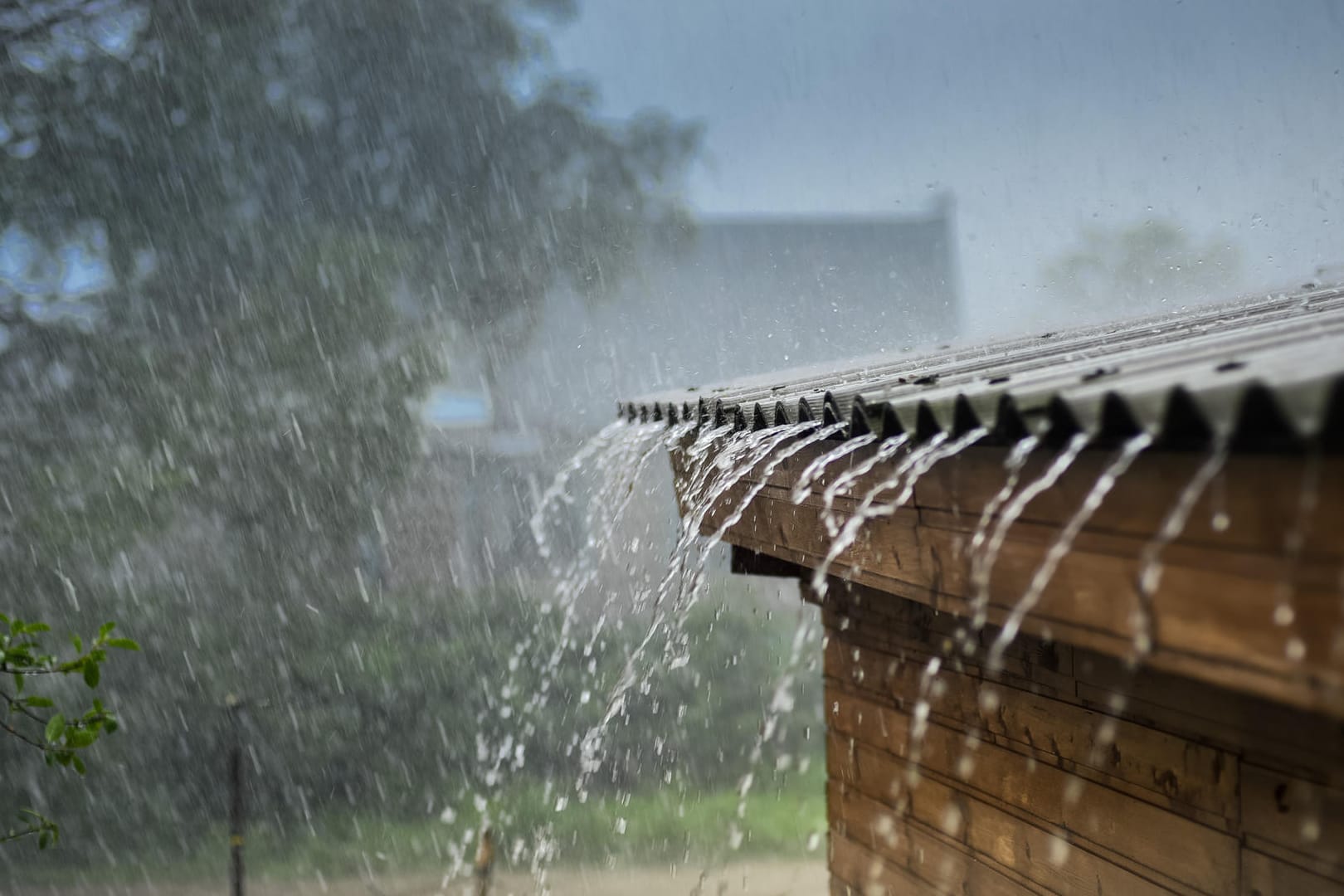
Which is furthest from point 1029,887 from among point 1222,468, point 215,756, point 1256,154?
point 1256,154

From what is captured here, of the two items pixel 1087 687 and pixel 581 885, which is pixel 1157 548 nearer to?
pixel 1087 687

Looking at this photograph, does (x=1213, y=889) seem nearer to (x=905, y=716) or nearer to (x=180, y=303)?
(x=905, y=716)

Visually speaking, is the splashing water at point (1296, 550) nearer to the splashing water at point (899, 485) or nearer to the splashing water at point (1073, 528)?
the splashing water at point (1073, 528)

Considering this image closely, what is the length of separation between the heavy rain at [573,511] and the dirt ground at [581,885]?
0.08 metres

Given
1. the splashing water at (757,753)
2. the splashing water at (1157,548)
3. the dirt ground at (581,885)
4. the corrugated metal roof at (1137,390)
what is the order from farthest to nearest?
the splashing water at (757,753) < the dirt ground at (581,885) < the splashing water at (1157,548) < the corrugated metal roof at (1137,390)

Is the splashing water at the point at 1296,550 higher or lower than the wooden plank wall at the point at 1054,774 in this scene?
higher

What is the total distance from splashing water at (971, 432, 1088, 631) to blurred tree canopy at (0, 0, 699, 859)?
1201 cm

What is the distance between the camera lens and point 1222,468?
39.1 inches

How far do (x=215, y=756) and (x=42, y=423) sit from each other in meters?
4.00

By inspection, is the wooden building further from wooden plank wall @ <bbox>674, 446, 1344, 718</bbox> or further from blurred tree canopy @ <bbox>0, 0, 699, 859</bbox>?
blurred tree canopy @ <bbox>0, 0, 699, 859</bbox>

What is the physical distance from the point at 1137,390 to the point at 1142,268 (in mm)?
25206

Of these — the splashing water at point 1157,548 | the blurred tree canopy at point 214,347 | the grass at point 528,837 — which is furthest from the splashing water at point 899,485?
the blurred tree canopy at point 214,347

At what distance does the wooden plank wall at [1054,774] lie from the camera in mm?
1505


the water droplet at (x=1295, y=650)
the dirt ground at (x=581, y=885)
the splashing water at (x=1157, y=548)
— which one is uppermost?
the splashing water at (x=1157, y=548)
